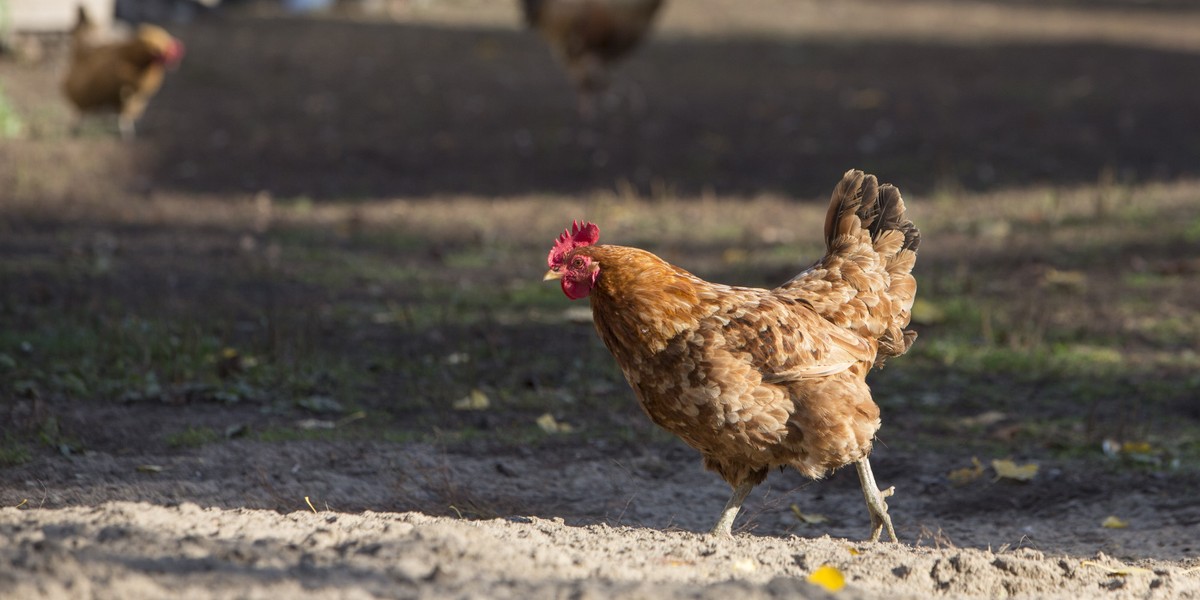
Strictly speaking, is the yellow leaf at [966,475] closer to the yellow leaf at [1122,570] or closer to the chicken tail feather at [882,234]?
the chicken tail feather at [882,234]

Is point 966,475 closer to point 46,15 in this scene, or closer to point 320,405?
point 320,405

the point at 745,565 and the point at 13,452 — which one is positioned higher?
the point at 745,565

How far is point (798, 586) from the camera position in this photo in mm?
3047

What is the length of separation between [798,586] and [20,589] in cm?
183

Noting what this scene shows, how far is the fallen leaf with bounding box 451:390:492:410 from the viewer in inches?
226

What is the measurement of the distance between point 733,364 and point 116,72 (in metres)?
8.23

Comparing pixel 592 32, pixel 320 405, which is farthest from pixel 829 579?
pixel 592 32

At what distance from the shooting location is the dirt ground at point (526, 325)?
3.53 metres

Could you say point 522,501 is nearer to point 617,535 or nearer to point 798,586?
point 617,535

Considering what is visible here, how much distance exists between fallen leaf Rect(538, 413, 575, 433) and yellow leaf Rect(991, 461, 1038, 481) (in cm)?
185

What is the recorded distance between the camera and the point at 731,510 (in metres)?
4.11

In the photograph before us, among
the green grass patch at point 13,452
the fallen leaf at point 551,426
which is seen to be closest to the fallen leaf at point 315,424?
the fallen leaf at point 551,426

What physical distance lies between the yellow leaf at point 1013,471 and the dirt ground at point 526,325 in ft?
0.18

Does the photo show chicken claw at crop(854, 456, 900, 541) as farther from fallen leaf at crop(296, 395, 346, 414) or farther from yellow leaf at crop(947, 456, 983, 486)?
fallen leaf at crop(296, 395, 346, 414)
